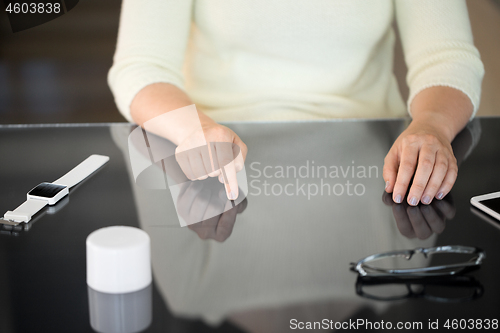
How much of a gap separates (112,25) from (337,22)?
108cm

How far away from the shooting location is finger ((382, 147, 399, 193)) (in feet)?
2.43

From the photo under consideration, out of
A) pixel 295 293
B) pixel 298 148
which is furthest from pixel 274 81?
pixel 295 293

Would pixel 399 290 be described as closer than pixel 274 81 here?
Yes

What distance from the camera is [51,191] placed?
70 centimetres

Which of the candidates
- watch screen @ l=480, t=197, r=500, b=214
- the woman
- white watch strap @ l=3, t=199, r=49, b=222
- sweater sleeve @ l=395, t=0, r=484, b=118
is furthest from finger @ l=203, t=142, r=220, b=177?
sweater sleeve @ l=395, t=0, r=484, b=118

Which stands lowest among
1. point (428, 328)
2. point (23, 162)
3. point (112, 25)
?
point (112, 25)

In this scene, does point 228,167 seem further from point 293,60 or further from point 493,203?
point 293,60

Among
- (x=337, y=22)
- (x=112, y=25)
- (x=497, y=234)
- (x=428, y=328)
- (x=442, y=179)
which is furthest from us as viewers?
(x=112, y=25)

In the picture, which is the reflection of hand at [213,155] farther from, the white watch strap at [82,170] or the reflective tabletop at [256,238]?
the white watch strap at [82,170]

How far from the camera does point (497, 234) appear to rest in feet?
2.00

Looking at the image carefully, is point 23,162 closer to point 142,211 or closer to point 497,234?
point 142,211

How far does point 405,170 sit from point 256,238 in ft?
0.97

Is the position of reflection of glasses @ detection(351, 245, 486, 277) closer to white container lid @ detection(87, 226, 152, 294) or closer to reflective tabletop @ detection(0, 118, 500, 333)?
reflective tabletop @ detection(0, 118, 500, 333)

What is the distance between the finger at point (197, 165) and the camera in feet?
2.57
